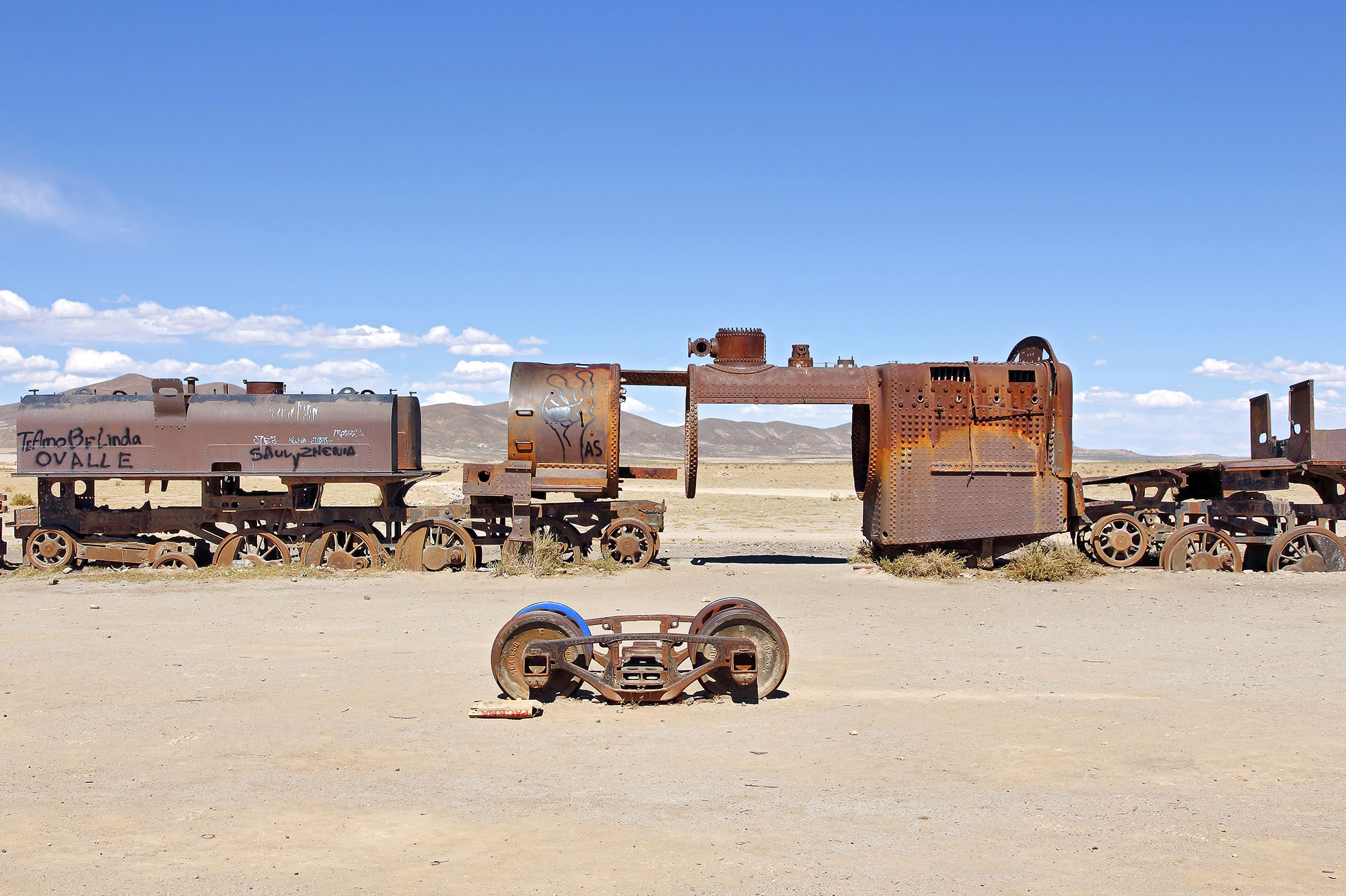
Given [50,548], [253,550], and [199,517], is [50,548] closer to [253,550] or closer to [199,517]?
[199,517]

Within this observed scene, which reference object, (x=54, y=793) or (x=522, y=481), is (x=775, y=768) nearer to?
(x=54, y=793)

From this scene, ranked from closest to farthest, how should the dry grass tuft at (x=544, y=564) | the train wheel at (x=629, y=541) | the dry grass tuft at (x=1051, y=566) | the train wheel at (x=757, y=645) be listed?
the train wheel at (x=757, y=645)
the dry grass tuft at (x=1051, y=566)
the dry grass tuft at (x=544, y=564)
the train wheel at (x=629, y=541)

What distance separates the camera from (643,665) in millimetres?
8023

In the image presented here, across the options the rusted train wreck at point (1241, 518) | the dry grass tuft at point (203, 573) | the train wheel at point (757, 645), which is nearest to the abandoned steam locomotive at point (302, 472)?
the dry grass tuft at point (203, 573)

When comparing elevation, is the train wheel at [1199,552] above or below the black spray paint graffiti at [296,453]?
below

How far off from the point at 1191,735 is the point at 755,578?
930cm

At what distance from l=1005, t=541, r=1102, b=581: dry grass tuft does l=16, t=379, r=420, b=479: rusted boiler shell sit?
10.4 metres

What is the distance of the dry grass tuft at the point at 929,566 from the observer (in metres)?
16.1

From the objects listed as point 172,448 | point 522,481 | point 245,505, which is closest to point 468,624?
point 522,481

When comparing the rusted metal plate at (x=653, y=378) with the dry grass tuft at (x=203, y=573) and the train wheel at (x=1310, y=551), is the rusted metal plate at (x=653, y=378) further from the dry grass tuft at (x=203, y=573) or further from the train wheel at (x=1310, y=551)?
the train wheel at (x=1310, y=551)

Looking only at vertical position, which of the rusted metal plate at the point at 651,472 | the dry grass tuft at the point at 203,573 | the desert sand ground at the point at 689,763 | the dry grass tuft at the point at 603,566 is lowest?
the desert sand ground at the point at 689,763

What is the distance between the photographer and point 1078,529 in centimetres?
1711

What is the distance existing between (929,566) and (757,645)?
8.68 m

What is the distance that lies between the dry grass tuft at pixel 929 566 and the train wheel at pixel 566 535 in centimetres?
520
